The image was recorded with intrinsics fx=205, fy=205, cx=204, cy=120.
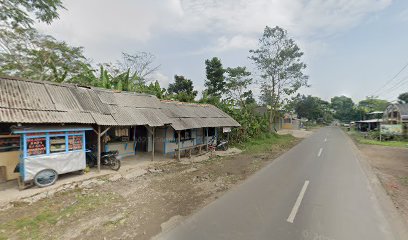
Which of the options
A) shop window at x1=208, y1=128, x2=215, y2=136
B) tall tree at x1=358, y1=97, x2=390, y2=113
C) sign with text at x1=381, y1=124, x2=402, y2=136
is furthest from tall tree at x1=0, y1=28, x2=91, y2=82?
tall tree at x1=358, y1=97, x2=390, y2=113

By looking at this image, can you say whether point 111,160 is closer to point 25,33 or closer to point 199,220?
point 199,220

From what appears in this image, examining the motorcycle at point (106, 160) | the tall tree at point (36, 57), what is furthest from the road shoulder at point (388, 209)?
the tall tree at point (36, 57)

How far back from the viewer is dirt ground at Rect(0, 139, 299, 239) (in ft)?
16.5

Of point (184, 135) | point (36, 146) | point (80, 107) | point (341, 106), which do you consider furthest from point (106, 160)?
point (341, 106)

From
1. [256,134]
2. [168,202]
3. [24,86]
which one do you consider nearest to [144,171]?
[168,202]

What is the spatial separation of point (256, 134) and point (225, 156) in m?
11.0

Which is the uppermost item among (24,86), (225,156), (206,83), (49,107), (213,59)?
(213,59)

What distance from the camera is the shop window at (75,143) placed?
29.9ft

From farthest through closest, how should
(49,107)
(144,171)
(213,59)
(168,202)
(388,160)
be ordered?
1. (213,59)
2. (388,160)
3. (144,171)
4. (49,107)
5. (168,202)

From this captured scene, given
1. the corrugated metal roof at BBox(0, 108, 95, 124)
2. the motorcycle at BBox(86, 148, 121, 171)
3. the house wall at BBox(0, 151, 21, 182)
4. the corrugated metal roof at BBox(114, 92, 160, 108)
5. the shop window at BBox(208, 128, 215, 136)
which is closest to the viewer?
the corrugated metal roof at BBox(0, 108, 95, 124)

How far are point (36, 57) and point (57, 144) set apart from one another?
45.2ft

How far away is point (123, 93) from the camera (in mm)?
13039

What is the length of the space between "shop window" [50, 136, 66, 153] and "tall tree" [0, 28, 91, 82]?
8992mm

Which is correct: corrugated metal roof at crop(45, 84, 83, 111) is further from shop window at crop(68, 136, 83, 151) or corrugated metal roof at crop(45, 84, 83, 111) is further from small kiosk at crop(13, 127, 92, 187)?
shop window at crop(68, 136, 83, 151)
